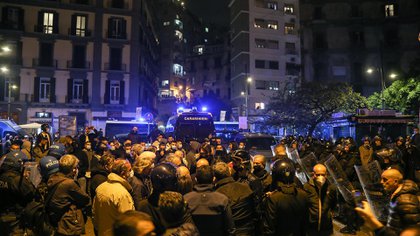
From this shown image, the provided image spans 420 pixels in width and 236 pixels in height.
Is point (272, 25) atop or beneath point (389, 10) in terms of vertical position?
beneath

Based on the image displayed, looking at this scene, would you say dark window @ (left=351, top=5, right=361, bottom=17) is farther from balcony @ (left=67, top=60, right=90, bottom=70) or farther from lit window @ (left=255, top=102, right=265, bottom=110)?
balcony @ (left=67, top=60, right=90, bottom=70)

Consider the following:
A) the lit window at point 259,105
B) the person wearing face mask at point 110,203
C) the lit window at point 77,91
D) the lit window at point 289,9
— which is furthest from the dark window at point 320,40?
the person wearing face mask at point 110,203

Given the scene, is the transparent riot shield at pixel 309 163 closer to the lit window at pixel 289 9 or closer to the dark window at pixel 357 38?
the dark window at pixel 357 38

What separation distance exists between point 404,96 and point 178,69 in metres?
52.2

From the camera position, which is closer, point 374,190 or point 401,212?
point 401,212

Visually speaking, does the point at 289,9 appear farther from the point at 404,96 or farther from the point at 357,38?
the point at 404,96

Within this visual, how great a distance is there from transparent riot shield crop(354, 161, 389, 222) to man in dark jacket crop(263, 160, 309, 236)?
0.86 metres

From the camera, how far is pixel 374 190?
473cm

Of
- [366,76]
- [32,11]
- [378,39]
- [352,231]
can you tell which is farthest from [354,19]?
[352,231]

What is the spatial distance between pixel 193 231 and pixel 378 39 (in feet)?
181

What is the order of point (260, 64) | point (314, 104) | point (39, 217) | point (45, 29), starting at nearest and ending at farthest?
point (39, 217)
point (314, 104)
point (45, 29)
point (260, 64)

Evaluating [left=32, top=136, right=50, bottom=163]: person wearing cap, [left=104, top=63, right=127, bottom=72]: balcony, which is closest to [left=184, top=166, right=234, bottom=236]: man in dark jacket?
[left=32, top=136, right=50, bottom=163]: person wearing cap

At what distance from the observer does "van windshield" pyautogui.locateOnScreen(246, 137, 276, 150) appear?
15.9m

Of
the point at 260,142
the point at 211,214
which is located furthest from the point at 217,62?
the point at 211,214
